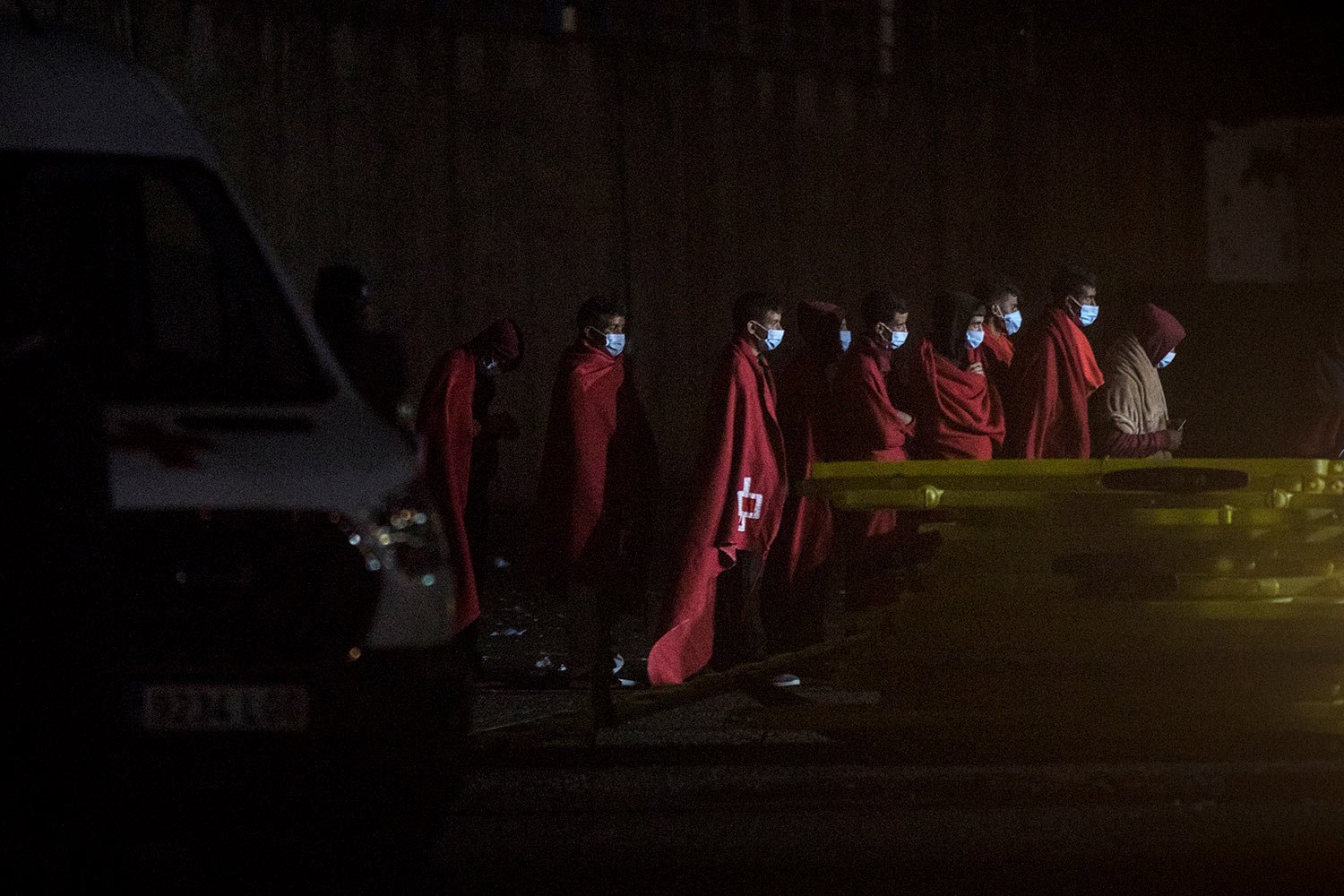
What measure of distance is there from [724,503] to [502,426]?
0.95 metres

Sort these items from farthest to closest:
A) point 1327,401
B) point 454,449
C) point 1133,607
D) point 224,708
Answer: point 1327,401 → point 454,449 → point 1133,607 → point 224,708

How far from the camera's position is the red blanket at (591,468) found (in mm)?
9844

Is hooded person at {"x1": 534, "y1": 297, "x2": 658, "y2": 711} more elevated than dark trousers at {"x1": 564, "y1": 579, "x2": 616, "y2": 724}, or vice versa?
hooded person at {"x1": 534, "y1": 297, "x2": 658, "y2": 711}

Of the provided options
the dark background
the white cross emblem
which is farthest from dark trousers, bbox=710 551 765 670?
the dark background

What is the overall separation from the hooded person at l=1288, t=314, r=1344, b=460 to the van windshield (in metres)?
6.73

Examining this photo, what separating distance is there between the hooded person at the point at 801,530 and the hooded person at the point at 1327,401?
250 centimetres

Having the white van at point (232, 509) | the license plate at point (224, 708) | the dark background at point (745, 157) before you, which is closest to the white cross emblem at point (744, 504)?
the dark background at point (745, 157)

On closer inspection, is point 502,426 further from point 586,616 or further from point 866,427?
point 866,427

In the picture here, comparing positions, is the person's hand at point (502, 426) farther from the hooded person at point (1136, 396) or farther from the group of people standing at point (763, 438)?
the hooded person at point (1136, 396)

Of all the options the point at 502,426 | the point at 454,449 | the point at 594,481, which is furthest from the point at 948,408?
the point at 454,449

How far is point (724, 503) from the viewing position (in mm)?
9781

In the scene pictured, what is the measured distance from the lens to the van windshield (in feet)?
18.3

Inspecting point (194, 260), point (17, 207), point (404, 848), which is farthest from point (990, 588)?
point (194, 260)

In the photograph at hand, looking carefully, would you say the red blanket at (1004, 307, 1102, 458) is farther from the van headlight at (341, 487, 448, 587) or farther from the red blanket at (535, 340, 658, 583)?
the van headlight at (341, 487, 448, 587)
